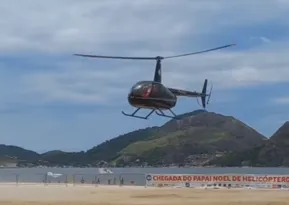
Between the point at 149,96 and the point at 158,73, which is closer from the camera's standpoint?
the point at 149,96

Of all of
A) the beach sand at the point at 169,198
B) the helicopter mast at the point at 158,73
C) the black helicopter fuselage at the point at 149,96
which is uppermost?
the helicopter mast at the point at 158,73

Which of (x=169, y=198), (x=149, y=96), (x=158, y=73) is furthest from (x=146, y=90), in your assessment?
(x=169, y=198)

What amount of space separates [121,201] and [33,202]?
20.5 feet

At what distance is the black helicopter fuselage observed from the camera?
160 ft

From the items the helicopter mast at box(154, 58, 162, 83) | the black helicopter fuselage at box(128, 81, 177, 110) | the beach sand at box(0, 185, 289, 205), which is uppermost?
the helicopter mast at box(154, 58, 162, 83)

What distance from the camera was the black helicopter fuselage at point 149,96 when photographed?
48781mm

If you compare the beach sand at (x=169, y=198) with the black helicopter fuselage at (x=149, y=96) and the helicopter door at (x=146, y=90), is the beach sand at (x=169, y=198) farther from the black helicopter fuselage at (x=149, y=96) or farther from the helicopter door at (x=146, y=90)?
the helicopter door at (x=146, y=90)

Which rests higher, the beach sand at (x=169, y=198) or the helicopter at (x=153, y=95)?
the helicopter at (x=153, y=95)

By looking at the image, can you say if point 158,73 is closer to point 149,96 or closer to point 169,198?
point 149,96

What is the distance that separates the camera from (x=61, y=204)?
50500 mm

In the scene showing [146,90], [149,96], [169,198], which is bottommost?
[169,198]

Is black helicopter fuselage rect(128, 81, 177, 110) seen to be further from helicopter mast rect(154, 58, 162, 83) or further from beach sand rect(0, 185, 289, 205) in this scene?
beach sand rect(0, 185, 289, 205)

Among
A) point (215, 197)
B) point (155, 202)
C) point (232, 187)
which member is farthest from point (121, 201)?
point (232, 187)

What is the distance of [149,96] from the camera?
48969mm
